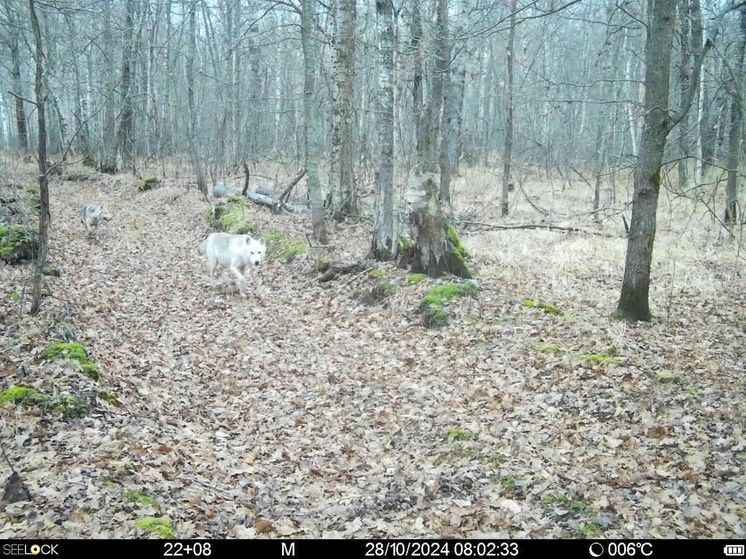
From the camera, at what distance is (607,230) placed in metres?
17.5

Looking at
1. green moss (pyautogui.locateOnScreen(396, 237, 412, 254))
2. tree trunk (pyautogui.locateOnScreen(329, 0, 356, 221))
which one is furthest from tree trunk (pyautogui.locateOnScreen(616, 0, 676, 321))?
tree trunk (pyautogui.locateOnScreen(329, 0, 356, 221))

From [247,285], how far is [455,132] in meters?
13.5

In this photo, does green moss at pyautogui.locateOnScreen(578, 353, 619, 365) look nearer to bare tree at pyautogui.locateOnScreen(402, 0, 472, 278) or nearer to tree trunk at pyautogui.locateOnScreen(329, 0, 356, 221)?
bare tree at pyautogui.locateOnScreen(402, 0, 472, 278)

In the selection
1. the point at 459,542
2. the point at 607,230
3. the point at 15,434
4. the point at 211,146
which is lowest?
the point at 459,542

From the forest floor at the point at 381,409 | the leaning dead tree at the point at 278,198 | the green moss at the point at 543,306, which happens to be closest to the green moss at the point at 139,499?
the forest floor at the point at 381,409

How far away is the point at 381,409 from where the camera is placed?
25.0 ft

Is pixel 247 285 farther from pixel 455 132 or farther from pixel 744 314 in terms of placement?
pixel 455 132

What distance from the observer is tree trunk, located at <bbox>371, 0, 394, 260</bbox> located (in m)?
12.0

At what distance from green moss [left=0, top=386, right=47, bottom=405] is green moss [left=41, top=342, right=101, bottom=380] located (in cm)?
70

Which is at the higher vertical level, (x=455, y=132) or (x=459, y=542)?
(x=455, y=132)

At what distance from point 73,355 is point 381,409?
3835 millimetres

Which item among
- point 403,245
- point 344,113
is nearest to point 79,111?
point 344,113

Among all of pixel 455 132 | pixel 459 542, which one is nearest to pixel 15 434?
pixel 459 542

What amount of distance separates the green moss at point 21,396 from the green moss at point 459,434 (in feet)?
14.3
